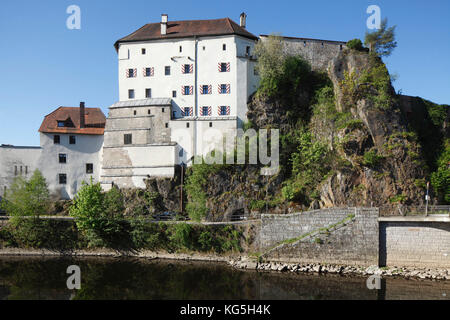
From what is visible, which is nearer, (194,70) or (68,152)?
(194,70)

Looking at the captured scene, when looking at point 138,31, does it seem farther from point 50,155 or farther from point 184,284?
point 184,284

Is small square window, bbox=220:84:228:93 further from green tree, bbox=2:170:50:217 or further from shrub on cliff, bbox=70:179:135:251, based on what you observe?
green tree, bbox=2:170:50:217

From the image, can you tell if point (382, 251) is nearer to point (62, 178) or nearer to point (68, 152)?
point (62, 178)

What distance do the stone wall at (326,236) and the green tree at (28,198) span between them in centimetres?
2471

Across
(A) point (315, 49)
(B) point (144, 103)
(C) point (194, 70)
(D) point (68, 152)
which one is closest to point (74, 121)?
(D) point (68, 152)

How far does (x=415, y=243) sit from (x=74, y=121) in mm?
40148

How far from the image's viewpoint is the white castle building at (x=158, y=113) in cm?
4144

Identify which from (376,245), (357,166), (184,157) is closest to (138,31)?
(184,157)

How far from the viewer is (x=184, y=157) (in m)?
41.2

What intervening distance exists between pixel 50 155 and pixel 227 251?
84.6ft

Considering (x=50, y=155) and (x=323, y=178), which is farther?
(x=50, y=155)

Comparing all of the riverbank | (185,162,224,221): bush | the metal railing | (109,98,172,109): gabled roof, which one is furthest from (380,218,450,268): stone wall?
(109,98,172,109): gabled roof

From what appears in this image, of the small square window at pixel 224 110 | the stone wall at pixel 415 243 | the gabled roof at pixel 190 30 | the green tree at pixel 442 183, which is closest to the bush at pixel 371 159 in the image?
the green tree at pixel 442 183

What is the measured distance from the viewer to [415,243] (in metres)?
28.5
